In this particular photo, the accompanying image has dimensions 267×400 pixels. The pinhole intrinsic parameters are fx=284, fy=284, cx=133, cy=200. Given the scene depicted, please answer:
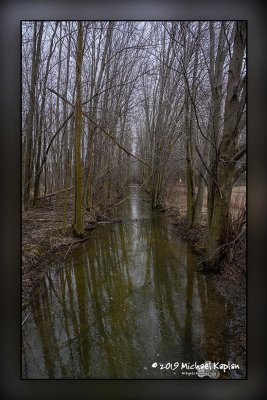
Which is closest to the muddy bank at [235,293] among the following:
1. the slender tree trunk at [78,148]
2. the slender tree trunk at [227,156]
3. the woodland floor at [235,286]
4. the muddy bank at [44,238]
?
the woodland floor at [235,286]

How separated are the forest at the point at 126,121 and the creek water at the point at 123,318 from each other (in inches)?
5.0

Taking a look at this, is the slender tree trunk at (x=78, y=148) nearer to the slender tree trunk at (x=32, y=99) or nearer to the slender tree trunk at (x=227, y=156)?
the slender tree trunk at (x=32, y=99)

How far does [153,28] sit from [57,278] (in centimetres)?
203

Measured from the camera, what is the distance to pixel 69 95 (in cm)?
230

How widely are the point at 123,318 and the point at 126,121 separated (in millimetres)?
2002

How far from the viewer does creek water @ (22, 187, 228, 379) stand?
1616 mm

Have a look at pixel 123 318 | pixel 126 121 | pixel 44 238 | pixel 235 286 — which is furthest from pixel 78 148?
pixel 235 286

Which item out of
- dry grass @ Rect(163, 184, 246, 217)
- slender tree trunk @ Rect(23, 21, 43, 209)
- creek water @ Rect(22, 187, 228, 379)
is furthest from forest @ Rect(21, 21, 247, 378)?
dry grass @ Rect(163, 184, 246, 217)

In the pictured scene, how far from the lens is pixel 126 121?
309 cm

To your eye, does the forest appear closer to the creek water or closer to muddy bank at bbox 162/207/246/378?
muddy bank at bbox 162/207/246/378

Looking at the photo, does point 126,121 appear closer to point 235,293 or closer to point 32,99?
point 32,99

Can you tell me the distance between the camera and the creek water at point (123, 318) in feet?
5.30

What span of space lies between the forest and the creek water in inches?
5.0
